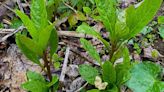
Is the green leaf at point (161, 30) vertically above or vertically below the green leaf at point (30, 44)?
below

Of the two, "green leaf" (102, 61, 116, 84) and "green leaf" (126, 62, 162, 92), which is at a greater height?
→ "green leaf" (102, 61, 116, 84)

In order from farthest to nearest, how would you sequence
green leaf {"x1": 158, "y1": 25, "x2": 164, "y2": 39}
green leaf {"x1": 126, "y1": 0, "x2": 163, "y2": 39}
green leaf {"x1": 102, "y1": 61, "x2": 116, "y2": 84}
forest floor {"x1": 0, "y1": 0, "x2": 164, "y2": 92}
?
green leaf {"x1": 158, "y1": 25, "x2": 164, "y2": 39} < forest floor {"x1": 0, "y1": 0, "x2": 164, "y2": 92} < green leaf {"x1": 102, "y1": 61, "x2": 116, "y2": 84} < green leaf {"x1": 126, "y1": 0, "x2": 163, "y2": 39}

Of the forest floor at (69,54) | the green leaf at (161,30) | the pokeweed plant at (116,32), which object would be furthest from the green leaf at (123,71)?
the green leaf at (161,30)

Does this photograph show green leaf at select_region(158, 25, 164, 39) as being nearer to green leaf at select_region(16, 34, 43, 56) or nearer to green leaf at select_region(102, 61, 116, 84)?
A: green leaf at select_region(102, 61, 116, 84)

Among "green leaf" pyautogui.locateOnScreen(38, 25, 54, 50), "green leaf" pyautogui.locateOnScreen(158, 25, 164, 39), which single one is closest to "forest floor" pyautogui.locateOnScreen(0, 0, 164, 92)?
"green leaf" pyautogui.locateOnScreen(158, 25, 164, 39)

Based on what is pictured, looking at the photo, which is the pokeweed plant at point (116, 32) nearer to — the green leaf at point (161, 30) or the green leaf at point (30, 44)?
the green leaf at point (30, 44)

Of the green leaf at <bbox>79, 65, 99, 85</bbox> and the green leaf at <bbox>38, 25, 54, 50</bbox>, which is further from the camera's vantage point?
the green leaf at <bbox>79, 65, 99, 85</bbox>

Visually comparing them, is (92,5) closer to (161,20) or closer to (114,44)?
(161,20)

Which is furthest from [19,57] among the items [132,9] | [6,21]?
[132,9]
